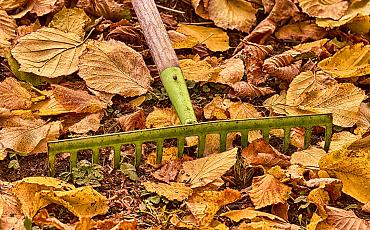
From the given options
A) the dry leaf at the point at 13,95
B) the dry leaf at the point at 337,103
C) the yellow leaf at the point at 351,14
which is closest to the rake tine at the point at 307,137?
the dry leaf at the point at 337,103

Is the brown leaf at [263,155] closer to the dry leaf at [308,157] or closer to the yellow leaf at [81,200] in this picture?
the dry leaf at [308,157]

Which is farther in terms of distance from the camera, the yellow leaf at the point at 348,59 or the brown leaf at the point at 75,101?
the yellow leaf at the point at 348,59

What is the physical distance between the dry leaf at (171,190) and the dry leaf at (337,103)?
44 centimetres

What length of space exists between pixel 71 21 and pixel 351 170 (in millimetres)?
1006

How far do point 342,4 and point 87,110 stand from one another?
0.92 meters

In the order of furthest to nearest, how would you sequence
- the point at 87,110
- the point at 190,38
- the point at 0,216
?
the point at 190,38
the point at 87,110
the point at 0,216

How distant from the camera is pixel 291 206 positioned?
1887 mm

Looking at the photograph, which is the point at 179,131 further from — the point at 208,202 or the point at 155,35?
the point at 155,35

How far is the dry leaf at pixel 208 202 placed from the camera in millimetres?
1743

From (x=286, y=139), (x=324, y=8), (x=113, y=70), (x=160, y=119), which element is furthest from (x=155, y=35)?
(x=324, y=8)

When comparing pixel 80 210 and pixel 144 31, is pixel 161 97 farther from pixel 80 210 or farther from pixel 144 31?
pixel 80 210

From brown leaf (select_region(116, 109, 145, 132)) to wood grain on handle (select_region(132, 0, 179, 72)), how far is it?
15cm

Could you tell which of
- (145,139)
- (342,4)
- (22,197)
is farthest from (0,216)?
(342,4)

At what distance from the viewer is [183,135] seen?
1948mm
